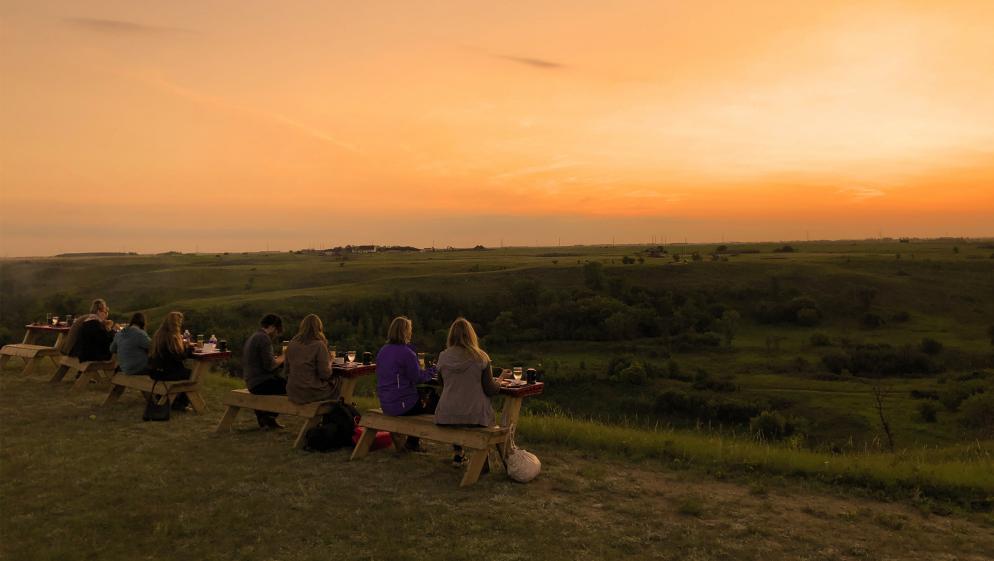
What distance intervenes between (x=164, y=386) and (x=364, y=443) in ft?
15.2

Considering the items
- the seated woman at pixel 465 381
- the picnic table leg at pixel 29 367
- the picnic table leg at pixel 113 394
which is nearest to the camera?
the seated woman at pixel 465 381

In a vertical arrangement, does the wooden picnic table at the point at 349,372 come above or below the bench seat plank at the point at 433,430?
above

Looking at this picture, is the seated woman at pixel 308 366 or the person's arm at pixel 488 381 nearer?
the person's arm at pixel 488 381

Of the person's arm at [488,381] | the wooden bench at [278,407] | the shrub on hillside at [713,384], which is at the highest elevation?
the person's arm at [488,381]

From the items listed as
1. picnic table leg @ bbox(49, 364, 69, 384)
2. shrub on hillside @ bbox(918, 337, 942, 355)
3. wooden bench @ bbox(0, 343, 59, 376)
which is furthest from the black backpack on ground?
shrub on hillside @ bbox(918, 337, 942, 355)

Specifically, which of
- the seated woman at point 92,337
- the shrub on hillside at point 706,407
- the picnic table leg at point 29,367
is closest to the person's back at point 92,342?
the seated woman at point 92,337

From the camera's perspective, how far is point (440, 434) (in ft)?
27.5

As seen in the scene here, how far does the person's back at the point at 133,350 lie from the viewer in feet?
40.2

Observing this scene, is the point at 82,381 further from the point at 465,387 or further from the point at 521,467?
the point at 521,467

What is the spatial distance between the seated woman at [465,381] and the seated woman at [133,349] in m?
Result: 6.87

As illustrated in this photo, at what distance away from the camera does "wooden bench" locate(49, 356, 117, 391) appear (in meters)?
13.8

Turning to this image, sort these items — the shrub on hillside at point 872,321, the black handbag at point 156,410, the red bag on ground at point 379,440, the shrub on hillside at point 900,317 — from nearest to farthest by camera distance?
1. the red bag on ground at point 379,440
2. the black handbag at point 156,410
3. the shrub on hillside at point 872,321
4. the shrub on hillside at point 900,317

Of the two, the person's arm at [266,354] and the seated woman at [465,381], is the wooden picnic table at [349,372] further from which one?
the seated woman at [465,381]

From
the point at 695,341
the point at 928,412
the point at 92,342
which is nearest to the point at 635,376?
the point at 695,341
